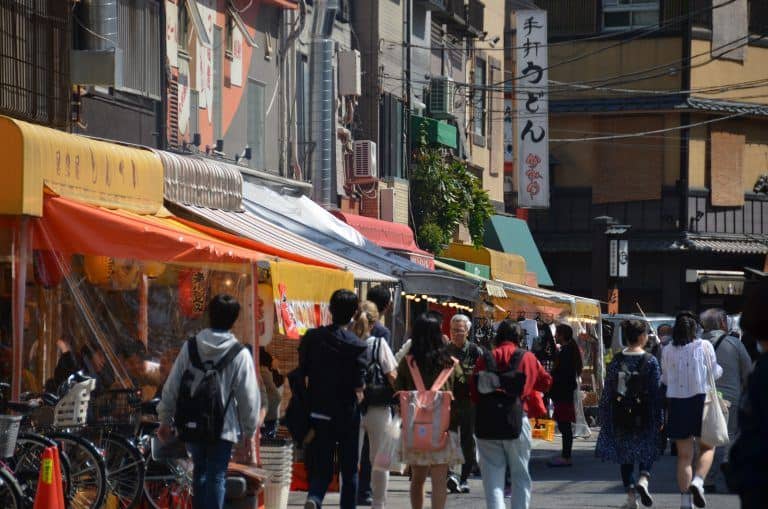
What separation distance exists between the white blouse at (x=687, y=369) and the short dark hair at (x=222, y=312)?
5205mm

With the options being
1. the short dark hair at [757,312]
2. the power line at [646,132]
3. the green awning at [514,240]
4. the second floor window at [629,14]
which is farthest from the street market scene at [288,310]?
the second floor window at [629,14]

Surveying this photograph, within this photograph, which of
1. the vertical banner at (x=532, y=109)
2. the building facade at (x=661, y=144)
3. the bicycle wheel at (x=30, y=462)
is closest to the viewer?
the bicycle wheel at (x=30, y=462)

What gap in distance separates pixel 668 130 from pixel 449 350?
39.3 meters

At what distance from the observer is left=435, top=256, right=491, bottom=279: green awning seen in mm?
29656

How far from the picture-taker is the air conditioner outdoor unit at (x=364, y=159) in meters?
27.0

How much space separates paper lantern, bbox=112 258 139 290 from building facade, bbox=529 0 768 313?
121 feet

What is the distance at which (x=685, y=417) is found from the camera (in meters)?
13.7

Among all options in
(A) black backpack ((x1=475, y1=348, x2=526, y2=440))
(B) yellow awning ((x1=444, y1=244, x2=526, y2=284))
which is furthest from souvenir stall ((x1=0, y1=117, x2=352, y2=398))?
(B) yellow awning ((x1=444, y1=244, x2=526, y2=284))

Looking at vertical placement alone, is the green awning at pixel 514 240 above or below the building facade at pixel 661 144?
below

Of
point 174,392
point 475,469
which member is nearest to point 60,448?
point 174,392

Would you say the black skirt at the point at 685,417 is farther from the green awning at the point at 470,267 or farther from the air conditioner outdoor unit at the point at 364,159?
the green awning at the point at 470,267

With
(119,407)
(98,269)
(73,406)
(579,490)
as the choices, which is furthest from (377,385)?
(579,490)

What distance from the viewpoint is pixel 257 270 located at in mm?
12484

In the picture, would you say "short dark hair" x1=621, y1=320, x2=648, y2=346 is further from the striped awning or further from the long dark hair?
the striped awning
